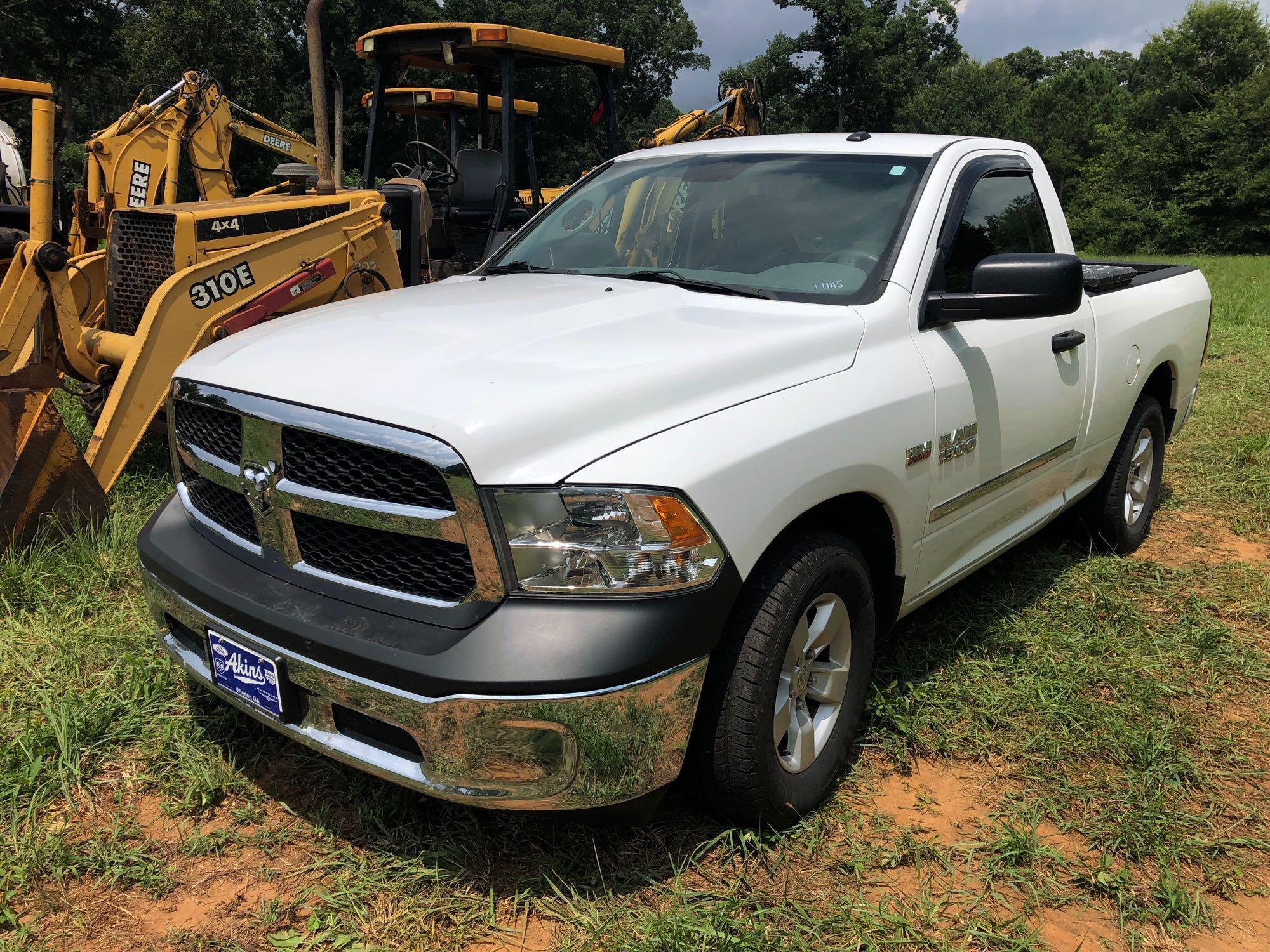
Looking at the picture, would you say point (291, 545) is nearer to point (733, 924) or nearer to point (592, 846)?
point (592, 846)

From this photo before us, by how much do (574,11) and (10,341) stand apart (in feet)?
150

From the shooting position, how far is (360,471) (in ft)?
7.13

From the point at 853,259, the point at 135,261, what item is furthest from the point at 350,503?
the point at 135,261

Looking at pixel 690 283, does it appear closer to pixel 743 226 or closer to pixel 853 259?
pixel 743 226

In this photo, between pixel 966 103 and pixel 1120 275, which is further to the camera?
pixel 966 103

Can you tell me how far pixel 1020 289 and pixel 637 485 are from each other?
58.4 inches

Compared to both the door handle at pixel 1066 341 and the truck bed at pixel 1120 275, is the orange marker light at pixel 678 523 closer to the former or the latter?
the door handle at pixel 1066 341

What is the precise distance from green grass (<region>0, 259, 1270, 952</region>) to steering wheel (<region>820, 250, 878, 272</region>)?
1391mm

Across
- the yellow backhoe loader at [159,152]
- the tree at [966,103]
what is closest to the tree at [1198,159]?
the tree at [966,103]

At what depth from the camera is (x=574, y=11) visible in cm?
4569

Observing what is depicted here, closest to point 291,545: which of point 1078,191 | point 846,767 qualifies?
point 846,767

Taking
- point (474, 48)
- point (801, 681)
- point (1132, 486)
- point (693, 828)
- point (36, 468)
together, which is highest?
point (474, 48)

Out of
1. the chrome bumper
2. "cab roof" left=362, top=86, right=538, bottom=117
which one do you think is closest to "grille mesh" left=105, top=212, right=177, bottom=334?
"cab roof" left=362, top=86, right=538, bottom=117

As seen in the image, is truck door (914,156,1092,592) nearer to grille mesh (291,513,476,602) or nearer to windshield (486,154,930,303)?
windshield (486,154,930,303)
